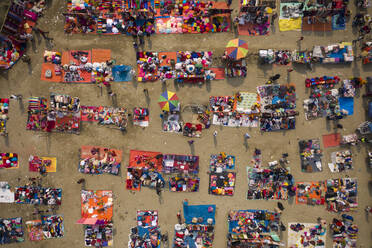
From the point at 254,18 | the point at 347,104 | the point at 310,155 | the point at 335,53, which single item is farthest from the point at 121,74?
the point at 347,104

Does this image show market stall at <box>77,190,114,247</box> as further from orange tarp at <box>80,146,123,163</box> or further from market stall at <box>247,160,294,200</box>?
market stall at <box>247,160,294,200</box>

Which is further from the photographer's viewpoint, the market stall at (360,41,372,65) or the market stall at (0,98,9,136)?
the market stall at (0,98,9,136)

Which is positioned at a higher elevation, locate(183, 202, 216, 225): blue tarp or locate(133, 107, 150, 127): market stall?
locate(133, 107, 150, 127): market stall

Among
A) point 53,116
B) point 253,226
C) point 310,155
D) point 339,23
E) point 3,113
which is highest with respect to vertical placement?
point 339,23

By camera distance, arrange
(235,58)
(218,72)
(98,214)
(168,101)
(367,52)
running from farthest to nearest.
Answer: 1. (218,72)
2. (98,214)
3. (367,52)
4. (235,58)
5. (168,101)

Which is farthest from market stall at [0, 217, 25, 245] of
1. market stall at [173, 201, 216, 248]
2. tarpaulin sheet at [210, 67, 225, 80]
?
tarpaulin sheet at [210, 67, 225, 80]

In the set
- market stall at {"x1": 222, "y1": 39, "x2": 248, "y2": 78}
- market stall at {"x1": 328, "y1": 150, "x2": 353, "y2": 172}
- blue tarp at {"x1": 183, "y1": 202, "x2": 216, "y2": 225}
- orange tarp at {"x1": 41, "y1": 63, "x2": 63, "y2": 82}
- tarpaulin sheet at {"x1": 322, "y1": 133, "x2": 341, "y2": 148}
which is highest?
market stall at {"x1": 222, "y1": 39, "x2": 248, "y2": 78}

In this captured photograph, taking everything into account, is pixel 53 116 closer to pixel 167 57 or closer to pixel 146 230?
pixel 167 57

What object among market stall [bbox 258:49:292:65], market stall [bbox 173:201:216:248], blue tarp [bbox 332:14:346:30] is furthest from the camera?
blue tarp [bbox 332:14:346:30]
